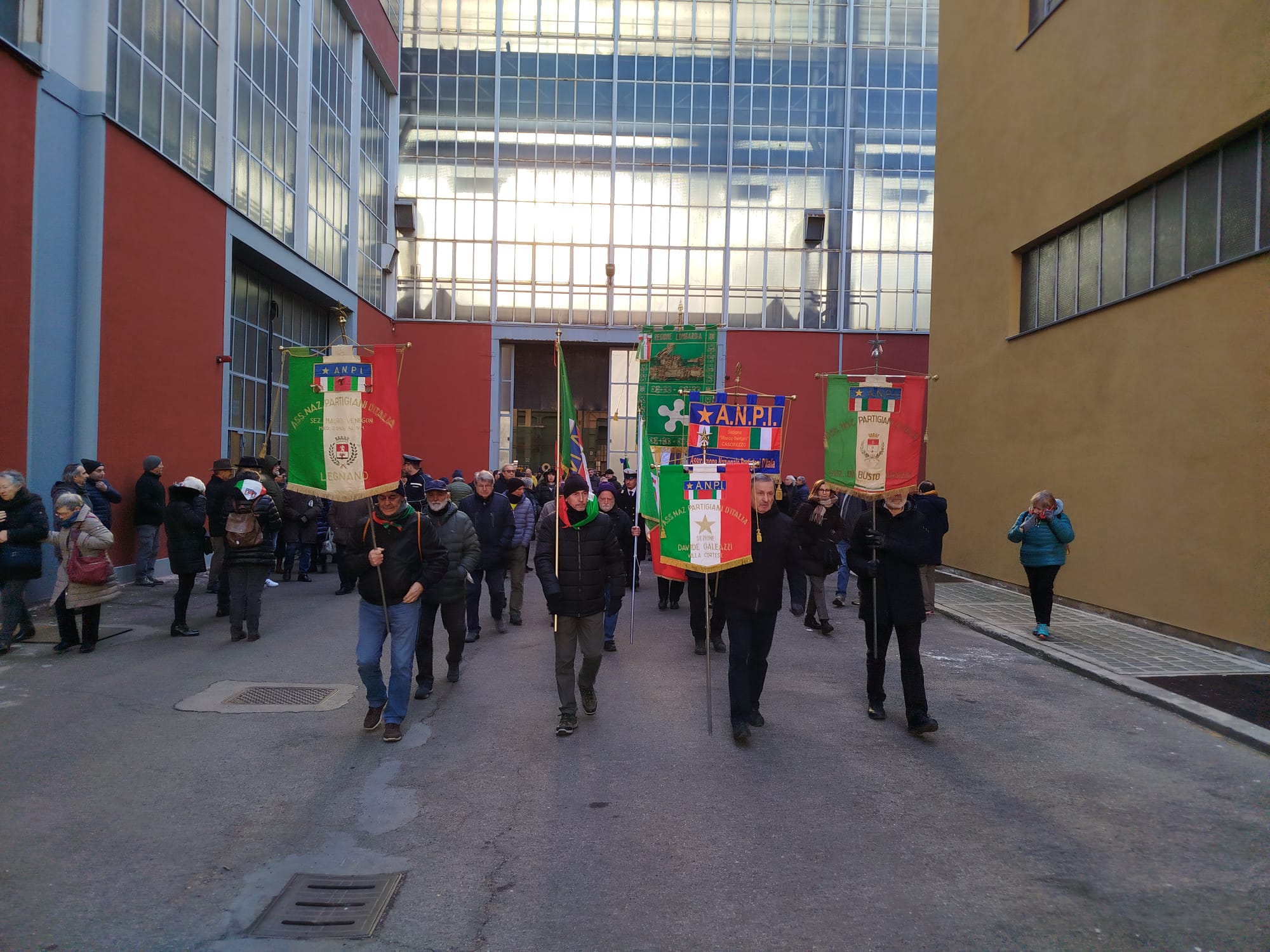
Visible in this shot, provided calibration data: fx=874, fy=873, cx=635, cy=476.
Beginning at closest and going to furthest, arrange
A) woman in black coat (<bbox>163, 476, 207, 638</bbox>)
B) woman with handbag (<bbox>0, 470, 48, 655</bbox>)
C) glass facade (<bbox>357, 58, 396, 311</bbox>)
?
woman with handbag (<bbox>0, 470, 48, 655</bbox>), woman in black coat (<bbox>163, 476, 207, 638</bbox>), glass facade (<bbox>357, 58, 396, 311</bbox>)

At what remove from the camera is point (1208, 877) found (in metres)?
4.30

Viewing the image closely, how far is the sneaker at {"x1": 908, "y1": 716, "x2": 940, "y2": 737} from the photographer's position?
21.5ft

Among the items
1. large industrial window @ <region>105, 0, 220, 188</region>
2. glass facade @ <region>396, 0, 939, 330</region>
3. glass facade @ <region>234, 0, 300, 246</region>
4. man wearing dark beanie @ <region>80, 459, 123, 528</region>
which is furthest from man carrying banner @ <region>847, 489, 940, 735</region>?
glass facade @ <region>396, 0, 939, 330</region>

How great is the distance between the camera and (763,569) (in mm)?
6707

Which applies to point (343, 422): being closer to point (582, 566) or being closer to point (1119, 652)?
point (582, 566)

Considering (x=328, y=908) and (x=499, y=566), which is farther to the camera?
(x=499, y=566)

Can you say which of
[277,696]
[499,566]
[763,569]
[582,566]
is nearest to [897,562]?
[763,569]

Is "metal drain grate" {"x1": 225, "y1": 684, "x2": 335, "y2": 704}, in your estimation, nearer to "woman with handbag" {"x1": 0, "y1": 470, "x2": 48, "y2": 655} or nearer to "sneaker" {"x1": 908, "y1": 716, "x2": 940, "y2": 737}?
"woman with handbag" {"x1": 0, "y1": 470, "x2": 48, "y2": 655}

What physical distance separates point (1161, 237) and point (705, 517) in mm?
8802

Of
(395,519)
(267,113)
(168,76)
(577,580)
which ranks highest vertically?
(267,113)

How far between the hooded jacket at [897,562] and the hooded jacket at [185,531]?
7563 millimetres

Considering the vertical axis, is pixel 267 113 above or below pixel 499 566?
above

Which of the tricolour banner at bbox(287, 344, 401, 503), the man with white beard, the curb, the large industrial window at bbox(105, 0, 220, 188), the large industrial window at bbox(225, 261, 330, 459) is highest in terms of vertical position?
the large industrial window at bbox(105, 0, 220, 188)

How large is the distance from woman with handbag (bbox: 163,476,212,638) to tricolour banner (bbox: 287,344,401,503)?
4.11 metres
